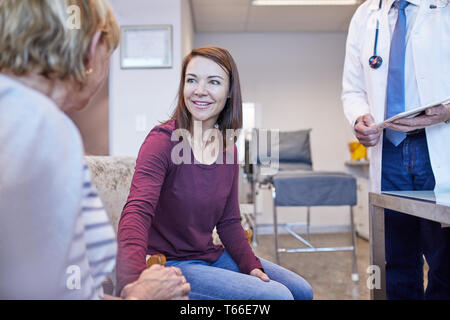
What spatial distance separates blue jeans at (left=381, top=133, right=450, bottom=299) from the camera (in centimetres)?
110

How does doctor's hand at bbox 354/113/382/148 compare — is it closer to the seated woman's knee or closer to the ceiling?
the seated woman's knee

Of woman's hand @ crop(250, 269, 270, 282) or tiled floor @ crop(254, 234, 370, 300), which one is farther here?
tiled floor @ crop(254, 234, 370, 300)

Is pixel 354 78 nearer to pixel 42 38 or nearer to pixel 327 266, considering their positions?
pixel 42 38

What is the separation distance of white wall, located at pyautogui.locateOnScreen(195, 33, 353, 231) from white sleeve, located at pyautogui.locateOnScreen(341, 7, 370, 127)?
285cm

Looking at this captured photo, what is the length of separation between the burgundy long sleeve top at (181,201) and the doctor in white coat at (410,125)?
50cm

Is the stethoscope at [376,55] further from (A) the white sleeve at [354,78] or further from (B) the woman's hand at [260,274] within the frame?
(B) the woman's hand at [260,274]

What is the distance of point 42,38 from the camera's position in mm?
375

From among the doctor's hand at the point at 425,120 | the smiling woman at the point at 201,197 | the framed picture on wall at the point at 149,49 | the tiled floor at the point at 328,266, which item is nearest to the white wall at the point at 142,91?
the framed picture on wall at the point at 149,49

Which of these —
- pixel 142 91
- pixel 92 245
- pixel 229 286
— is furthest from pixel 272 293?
pixel 142 91

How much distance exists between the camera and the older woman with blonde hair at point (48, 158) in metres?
0.34

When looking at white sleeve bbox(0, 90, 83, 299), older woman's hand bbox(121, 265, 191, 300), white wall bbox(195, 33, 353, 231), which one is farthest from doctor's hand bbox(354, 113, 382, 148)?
white wall bbox(195, 33, 353, 231)
